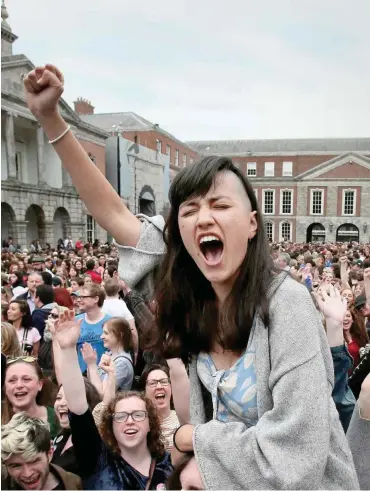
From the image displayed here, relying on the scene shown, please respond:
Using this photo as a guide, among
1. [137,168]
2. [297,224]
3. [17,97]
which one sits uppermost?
[17,97]

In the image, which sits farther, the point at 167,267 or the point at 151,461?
the point at 151,461

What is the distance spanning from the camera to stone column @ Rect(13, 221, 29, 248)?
77.2ft

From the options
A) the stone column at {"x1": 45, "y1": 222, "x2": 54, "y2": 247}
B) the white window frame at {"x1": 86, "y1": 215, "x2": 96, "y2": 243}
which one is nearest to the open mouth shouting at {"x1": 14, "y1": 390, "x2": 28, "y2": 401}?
the stone column at {"x1": 45, "y1": 222, "x2": 54, "y2": 247}

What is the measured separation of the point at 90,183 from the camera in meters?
1.38

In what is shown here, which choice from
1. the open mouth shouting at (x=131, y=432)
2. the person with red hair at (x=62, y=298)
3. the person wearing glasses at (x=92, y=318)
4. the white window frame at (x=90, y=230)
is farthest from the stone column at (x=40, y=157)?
the open mouth shouting at (x=131, y=432)

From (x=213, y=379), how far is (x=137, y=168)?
31.8m

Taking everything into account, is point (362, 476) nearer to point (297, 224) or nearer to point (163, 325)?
point (163, 325)

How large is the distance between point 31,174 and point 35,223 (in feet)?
10.1

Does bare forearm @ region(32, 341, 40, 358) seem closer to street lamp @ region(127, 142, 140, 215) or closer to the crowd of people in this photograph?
the crowd of people

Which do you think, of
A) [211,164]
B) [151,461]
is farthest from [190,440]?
[151,461]

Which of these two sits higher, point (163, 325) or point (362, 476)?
point (163, 325)

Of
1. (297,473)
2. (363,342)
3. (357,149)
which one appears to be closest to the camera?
(297,473)

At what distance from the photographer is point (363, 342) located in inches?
169

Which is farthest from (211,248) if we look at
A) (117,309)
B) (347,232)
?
(347,232)
